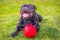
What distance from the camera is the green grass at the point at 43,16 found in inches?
146

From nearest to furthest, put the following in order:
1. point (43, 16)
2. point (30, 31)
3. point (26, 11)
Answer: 1. point (26, 11)
2. point (30, 31)
3. point (43, 16)

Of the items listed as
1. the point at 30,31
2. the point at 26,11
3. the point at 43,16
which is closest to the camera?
the point at 26,11

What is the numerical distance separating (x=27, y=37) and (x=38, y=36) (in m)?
0.25

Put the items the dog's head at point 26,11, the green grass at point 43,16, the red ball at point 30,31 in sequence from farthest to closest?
the green grass at point 43,16, the red ball at point 30,31, the dog's head at point 26,11

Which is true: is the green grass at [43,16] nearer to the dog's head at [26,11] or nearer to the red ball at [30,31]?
the red ball at [30,31]

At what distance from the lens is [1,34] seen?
3.78 metres

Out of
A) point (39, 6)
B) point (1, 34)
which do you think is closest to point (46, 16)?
point (39, 6)

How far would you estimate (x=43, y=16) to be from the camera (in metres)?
4.62

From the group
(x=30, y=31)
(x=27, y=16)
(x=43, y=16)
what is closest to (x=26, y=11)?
(x=27, y=16)

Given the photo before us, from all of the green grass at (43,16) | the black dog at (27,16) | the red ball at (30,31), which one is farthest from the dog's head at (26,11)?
the green grass at (43,16)

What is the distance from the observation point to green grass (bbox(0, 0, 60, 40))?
370cm

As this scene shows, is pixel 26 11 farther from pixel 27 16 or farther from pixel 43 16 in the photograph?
pixel 43 16

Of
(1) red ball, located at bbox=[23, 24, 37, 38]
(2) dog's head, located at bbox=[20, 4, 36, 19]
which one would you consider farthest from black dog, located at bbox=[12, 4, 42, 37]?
(1) red ball, located at bbox=[23, 24, 37, 38]

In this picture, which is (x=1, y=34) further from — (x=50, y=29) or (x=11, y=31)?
(x=50, y=29)
